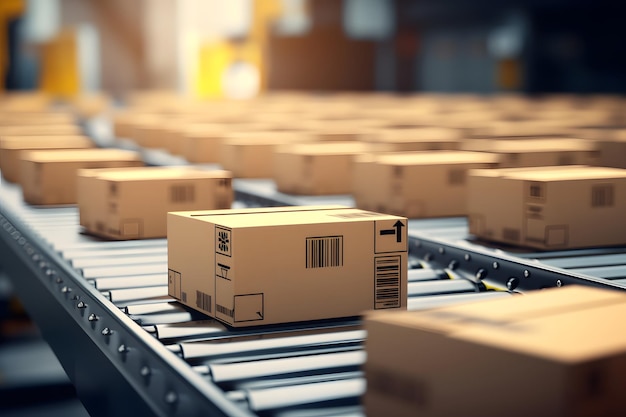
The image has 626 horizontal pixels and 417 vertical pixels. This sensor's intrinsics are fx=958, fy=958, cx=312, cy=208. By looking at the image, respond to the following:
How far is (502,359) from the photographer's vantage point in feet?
5.43

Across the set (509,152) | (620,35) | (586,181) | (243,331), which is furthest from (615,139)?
(620,35)

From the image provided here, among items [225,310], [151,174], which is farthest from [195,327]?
[151,174]

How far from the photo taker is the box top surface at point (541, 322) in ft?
5.39

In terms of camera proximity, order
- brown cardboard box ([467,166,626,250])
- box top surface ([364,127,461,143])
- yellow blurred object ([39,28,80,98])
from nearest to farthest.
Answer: brown cardboard box ([467,166,626,250]) < box top surface ([364,127,461,143]) < yellow blurred object ([39,28,80,98])

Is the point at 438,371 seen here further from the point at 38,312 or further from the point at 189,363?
the point at 38,312

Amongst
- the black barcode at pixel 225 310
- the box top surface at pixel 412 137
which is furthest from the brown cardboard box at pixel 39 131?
the black barcode at pixel 225 310

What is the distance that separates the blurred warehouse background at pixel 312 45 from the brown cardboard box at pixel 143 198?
12617mm

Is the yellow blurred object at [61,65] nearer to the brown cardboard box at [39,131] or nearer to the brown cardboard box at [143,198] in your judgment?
the brown cardboard box at [39,131]

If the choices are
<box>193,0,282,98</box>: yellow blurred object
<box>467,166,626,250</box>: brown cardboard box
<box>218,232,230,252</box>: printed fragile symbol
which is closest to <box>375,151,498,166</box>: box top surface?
<box>467,166,626,250</box>: brown cardboard box

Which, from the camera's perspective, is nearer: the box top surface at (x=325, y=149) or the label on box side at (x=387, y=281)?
the label on box side at (x=387, y=281)

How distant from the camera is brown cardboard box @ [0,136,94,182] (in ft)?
23.5

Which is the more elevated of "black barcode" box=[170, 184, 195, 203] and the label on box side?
"black barcode" box=[170, 184, 195, 203]

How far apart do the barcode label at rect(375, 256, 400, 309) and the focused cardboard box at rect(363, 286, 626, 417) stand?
1049mm

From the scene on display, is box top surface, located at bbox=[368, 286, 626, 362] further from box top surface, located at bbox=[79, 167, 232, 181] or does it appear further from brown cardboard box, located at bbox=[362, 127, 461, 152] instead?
brown cardboard box, located at bbox=[362, 127, 461, 152]
